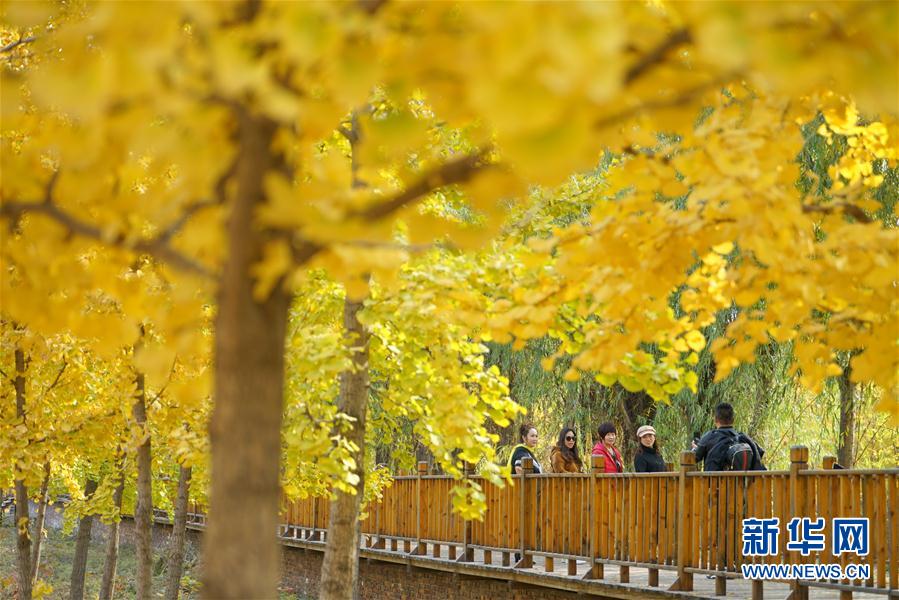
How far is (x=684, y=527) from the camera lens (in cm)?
1141

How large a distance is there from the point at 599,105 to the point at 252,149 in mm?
884

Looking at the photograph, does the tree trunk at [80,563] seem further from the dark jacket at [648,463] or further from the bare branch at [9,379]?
the dark jacket at [648,463]

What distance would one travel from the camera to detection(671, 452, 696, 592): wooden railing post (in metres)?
11.4

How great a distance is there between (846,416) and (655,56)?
15746 mm

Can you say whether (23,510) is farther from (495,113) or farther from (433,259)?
(495,113)

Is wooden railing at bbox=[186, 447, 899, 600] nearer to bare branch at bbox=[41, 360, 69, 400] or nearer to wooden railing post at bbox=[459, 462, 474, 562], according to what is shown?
wooden railing post at bbox=[459, 462, 474, 562]

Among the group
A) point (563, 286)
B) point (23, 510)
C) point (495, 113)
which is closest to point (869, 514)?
point (563, 286)

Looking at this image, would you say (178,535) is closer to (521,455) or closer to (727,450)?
(521,455)

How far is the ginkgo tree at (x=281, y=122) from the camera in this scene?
183cm

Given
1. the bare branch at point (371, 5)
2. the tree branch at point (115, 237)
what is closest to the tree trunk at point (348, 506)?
the tree branch at point (115, 237)

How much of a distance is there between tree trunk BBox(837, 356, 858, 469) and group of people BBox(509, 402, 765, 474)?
3.94 meters

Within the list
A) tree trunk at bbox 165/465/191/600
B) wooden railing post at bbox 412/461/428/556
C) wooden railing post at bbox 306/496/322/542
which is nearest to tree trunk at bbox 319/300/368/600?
wooden railing post at bbox 412/461/428/556

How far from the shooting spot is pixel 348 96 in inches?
81.7

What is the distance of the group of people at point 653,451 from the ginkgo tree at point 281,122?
25.8ft
